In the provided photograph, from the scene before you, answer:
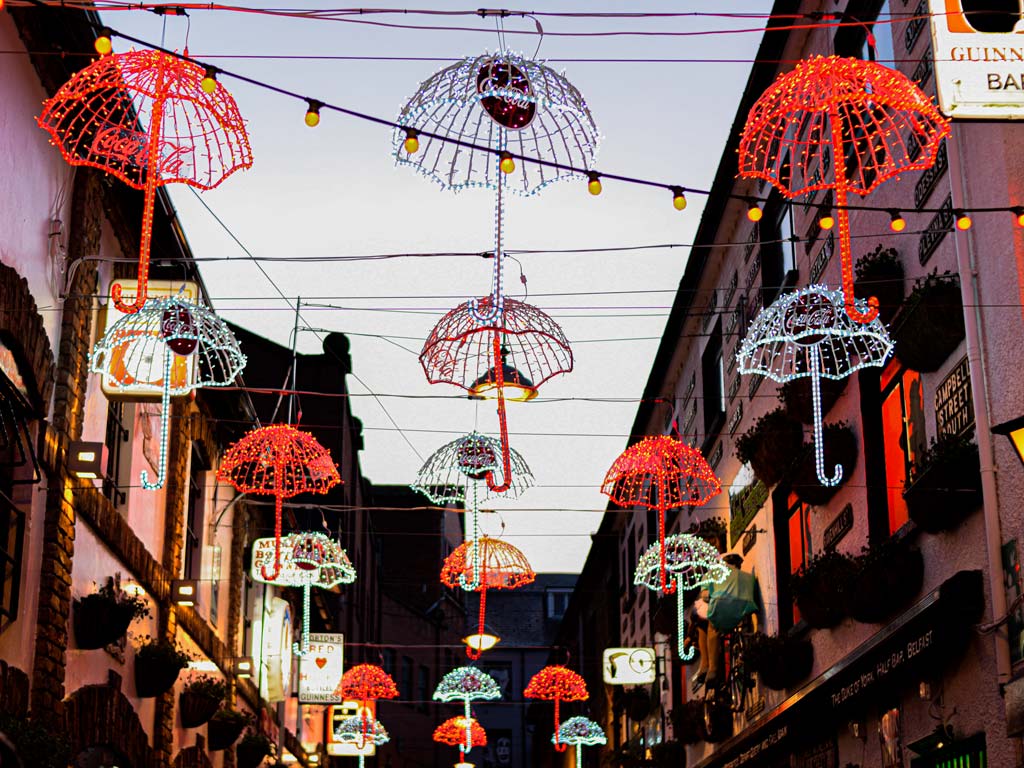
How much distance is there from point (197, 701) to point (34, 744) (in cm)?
1060

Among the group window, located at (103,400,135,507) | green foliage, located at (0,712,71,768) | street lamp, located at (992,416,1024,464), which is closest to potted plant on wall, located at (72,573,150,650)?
window, located at (103,400,135,507)

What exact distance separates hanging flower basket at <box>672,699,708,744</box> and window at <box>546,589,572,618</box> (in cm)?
5579

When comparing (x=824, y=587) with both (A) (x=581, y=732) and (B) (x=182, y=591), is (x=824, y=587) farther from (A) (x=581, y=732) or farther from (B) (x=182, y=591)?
(A) (x=581, y=732)

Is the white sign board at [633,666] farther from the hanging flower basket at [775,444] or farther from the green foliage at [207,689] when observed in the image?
the hanging flower basket at [775,444]

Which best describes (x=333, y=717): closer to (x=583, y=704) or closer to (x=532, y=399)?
(x=583, y=704)

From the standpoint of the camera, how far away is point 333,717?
145 feet

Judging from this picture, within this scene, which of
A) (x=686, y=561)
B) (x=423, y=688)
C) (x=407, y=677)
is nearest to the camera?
Result: (x=686, y=561)

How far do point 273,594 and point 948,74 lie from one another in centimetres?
2687

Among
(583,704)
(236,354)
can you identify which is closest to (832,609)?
(236,354)

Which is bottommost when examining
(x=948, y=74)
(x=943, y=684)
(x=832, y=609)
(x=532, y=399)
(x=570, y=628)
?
(x=943, y=684)

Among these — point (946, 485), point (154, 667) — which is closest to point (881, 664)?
point (946, 485)

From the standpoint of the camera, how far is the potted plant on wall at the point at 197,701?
21859mm

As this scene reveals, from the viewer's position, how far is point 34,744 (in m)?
11.5

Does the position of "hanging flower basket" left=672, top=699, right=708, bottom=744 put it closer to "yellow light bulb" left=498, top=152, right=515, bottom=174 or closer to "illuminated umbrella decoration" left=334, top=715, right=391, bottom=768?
"illuminated umbrella decoration" left=334, top=715, right=391, bottom=768
